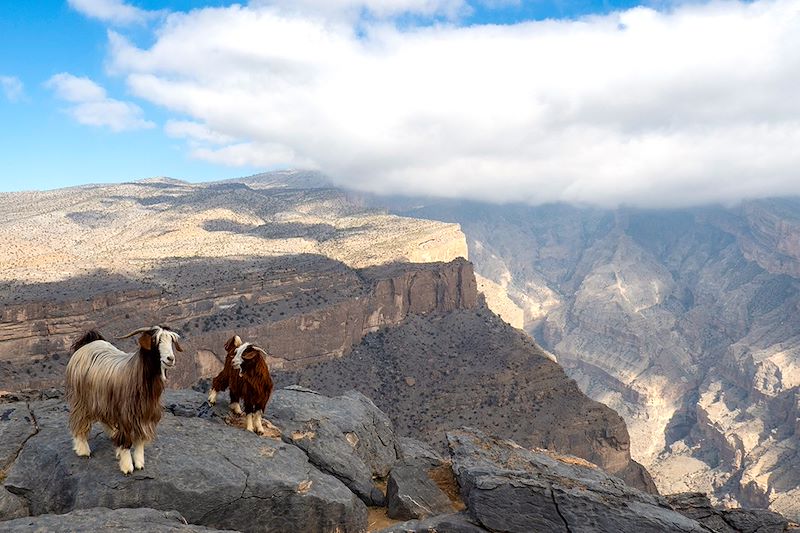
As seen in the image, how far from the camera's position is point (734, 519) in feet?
36.1

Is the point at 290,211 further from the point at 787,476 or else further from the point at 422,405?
the point at 787,476

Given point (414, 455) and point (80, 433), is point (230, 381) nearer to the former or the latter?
point (80, 433)

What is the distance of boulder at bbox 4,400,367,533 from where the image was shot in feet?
28.2

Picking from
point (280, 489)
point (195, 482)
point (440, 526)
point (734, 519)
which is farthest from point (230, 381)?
point (734, 519)

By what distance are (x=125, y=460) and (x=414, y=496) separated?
18.5ft

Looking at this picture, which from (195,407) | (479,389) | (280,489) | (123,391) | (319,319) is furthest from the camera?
(319,319)

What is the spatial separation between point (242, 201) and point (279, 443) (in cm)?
12559

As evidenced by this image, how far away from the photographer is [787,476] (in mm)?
89375

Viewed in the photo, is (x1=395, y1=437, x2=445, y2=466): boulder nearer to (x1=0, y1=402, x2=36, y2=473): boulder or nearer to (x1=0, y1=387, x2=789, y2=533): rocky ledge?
(x1=0, y1=387, x2=789, y2=533): rocky ledge

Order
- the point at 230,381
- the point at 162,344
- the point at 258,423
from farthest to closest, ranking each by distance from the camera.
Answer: the point at 230,381
the point at 258,423
the point at 162,344

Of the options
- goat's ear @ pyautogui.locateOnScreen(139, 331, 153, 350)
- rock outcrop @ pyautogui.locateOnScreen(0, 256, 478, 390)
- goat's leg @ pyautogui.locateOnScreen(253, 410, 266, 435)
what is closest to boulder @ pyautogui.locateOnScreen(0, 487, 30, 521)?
goat's ear @ pyautogui.locateOnScreen(139, 331, 153, 350)

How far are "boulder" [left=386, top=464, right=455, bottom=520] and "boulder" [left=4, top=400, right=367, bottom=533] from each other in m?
0.88

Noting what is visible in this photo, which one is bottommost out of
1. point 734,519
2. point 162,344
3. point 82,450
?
point 734,519

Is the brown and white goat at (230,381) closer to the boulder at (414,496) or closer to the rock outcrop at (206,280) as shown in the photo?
the boulder at (414,496)
